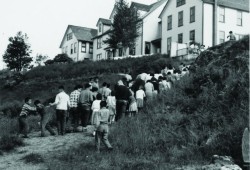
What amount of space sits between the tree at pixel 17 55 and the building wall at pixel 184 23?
19638 mm

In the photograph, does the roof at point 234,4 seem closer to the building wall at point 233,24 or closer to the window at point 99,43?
the building wall at point 233,24

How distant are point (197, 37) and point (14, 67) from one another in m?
25.8

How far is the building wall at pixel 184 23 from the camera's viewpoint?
117ft

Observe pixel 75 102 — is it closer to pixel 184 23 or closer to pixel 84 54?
pixel 184 23

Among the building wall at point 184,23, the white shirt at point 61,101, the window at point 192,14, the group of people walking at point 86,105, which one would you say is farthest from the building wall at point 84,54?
the white shirt at point 61,101

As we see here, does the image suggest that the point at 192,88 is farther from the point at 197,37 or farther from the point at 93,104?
the point at 197,37

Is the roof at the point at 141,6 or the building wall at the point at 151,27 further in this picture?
the roof at the point at 141,6

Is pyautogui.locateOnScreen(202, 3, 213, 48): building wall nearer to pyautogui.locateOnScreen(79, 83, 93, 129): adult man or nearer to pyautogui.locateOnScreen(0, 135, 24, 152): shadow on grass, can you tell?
pyautogui.locateOnScreen(79, 83, 93, 129): adult man

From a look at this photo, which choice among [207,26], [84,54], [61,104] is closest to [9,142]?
[61,104]

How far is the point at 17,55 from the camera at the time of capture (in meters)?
48.8

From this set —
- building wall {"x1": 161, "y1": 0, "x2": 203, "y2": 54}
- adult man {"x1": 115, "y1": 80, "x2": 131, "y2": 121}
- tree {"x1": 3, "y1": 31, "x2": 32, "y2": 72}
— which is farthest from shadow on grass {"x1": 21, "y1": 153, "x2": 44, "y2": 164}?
tree {"x1": 3, "y1": 31, "x2": 32, "y2": 72}

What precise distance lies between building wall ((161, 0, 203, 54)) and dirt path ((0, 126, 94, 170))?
24.7 meters

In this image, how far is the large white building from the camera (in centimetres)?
3528

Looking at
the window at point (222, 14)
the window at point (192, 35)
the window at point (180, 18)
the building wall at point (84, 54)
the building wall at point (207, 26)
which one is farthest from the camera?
the building wall at point (84, 54)
